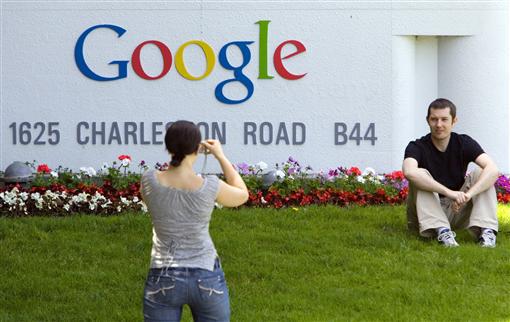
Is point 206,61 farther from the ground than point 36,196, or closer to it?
farther from the ground

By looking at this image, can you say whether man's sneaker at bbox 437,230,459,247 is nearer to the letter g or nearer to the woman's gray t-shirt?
the woman's gray t-shirt

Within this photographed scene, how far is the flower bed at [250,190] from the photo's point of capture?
10.6 meters

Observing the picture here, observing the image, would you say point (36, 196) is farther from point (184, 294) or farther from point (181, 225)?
point (184, 294)

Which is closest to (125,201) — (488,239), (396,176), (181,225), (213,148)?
(396,176)

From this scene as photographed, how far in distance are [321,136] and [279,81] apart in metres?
0.82

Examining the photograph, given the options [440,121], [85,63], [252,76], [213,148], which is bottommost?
[213,148]

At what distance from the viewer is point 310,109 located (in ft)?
42.8

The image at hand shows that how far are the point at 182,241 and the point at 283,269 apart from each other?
3.32 metres

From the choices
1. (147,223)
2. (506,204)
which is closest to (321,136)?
(506,204)

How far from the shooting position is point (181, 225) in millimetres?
5234

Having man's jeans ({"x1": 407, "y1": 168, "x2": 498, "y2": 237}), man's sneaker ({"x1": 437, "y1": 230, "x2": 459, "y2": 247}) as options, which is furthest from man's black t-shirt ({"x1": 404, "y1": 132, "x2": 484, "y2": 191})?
man's sneaker ({"x1": 437, "y1": 230, "x2": 459, "y2": 247})

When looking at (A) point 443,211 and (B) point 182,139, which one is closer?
(B) point 182,139

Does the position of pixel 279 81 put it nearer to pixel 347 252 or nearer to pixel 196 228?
pixel 347 252

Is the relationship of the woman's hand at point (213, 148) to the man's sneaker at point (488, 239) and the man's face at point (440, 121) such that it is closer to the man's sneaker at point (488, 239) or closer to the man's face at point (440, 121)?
the man's face at point (440, 121)
